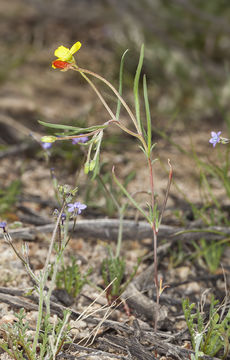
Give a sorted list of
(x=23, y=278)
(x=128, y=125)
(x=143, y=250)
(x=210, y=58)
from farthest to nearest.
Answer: (x=210, y=58) → (x=128, y=125) → (x=143, y=250) → (x=23, y=278)

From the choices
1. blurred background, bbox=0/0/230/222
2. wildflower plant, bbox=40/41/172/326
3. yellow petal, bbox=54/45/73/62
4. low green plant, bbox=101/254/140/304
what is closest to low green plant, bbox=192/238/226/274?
low green plant, bbox=101/254/140/304

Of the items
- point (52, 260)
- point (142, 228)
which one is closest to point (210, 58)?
point (142, 228)

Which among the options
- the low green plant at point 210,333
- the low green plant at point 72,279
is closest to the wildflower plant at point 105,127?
the low green plant at point 210,333

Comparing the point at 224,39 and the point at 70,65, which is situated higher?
the point at 224,39

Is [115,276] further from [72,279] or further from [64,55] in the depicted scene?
[64,55]

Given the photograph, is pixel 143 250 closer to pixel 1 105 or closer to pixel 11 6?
pixel 1 105

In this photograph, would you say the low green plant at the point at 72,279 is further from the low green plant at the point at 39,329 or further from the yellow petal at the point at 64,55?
the yellow petal at the point at 64,55
